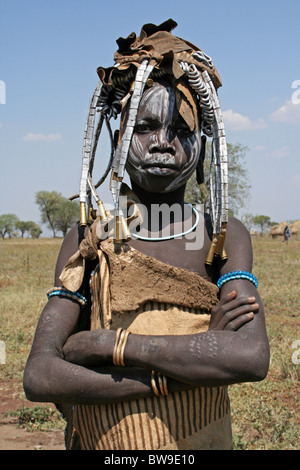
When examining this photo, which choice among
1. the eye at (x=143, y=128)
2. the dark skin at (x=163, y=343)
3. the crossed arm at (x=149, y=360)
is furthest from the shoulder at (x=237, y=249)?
the eye at (x=143, y=128)

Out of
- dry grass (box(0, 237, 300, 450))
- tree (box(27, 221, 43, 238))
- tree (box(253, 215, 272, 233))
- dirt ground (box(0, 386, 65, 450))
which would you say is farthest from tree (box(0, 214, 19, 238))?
dirt ground (box(0, 386, 65, 450))

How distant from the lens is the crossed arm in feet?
5.83

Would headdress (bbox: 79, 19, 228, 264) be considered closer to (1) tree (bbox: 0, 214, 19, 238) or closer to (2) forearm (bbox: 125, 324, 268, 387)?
(2) forearm (bbox: 125, 324, 268, 387)

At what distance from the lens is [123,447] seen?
6.33 ft

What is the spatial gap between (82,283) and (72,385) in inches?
18.0

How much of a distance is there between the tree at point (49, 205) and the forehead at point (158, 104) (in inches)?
1995

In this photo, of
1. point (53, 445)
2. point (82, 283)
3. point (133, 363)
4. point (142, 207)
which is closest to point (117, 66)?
point (142, 207)

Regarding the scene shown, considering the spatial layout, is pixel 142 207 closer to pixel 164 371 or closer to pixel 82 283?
pixel 82 283

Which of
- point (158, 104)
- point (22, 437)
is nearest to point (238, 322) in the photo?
point (158, 104)

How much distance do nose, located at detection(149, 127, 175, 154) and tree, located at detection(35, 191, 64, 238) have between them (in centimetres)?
5069

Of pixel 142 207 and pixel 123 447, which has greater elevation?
pixel 142 207

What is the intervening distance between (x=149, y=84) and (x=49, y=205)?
5215cm

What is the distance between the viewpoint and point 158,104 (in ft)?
6.85
